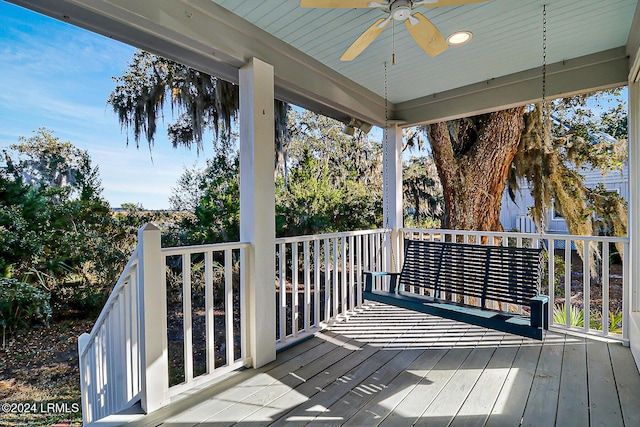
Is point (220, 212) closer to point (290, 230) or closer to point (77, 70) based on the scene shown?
point (290, 230)

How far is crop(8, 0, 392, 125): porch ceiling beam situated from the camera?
179 centimetres

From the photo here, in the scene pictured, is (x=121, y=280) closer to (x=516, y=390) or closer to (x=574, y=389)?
(x=516, y=390)

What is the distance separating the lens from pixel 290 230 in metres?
6.43

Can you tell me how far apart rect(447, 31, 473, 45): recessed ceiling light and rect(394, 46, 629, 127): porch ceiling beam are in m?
1.09

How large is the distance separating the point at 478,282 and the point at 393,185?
1.83 meters

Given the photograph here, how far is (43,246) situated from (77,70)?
11.2 feet

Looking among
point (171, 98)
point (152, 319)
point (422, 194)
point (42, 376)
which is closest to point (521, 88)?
point (152, 319)

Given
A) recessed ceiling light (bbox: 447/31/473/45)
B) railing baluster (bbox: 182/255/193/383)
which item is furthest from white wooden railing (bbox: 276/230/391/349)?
recessed ceiling light (bbox: 447/31/473/45)

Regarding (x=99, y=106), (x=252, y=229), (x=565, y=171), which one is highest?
(x=99, y=106)

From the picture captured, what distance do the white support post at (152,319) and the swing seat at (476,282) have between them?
66.1 inches

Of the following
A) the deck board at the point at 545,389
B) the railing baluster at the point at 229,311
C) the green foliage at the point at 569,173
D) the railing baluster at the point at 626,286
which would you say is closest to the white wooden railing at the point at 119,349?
the railing baluster at the point at 229,311

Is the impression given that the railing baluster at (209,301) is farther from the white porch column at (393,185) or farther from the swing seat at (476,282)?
the white porch column at (393,185)

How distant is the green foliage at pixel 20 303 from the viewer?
4.35 metres

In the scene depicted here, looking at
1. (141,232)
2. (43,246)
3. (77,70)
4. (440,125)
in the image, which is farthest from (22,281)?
(440,125)
